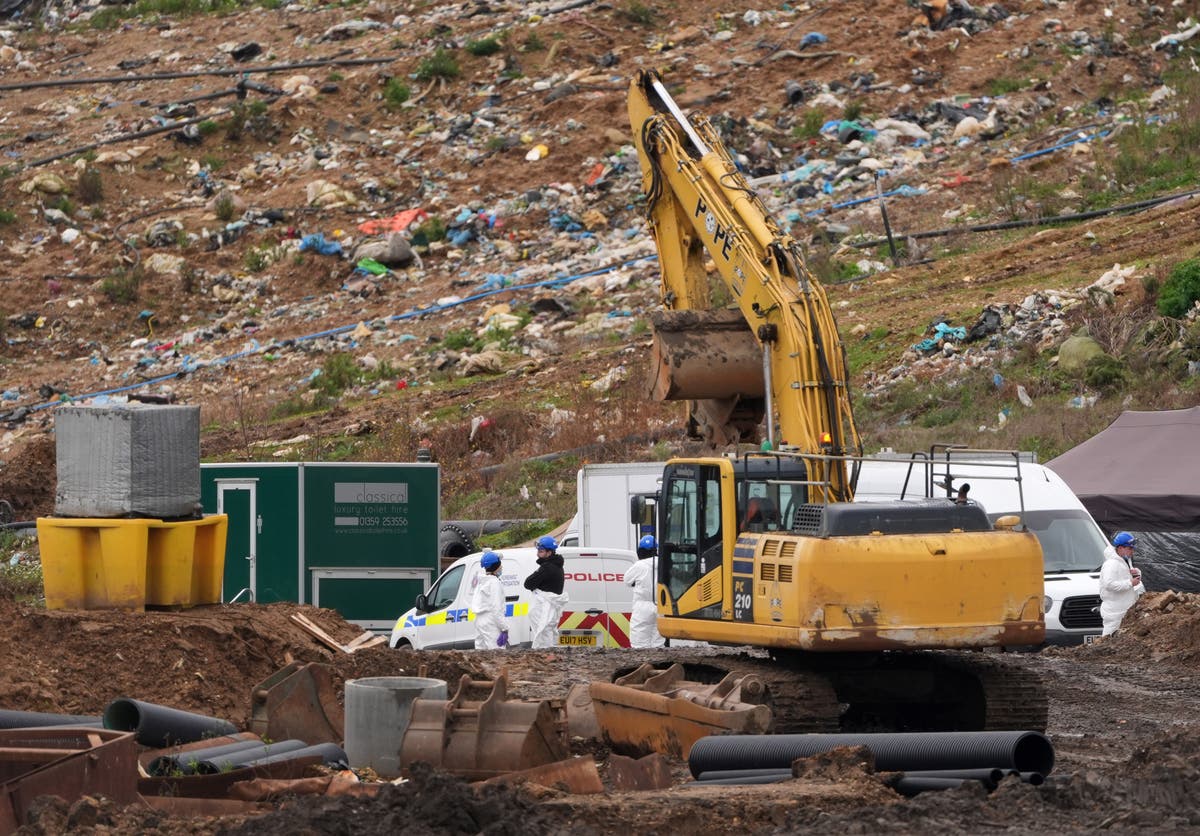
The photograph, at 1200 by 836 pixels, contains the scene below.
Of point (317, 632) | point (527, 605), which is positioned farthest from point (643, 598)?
point (317, 632)

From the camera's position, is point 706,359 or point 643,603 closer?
point 706,359

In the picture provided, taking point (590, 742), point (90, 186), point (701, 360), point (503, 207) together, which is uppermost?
point (90, 186)

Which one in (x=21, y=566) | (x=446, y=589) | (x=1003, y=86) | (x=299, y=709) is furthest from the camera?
→ (x=1003, y=86)

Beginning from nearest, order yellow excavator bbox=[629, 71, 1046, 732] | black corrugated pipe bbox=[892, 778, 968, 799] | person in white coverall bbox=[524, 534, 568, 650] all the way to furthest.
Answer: black corrugated pipe bbox=[892, 778, 968, 799]
yellow excavator bbox=[629, 71, 1046, 732]
person in white coverall bbox=[524, 534, 568, 650]

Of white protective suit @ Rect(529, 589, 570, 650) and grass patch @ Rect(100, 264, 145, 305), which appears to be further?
grass patch @ Rect(100, 264, 145, 305)

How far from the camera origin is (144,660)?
35.5 ft

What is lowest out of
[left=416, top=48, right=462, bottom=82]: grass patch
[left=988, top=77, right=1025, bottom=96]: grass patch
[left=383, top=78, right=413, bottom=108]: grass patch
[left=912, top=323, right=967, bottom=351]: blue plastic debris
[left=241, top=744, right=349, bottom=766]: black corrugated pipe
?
[left=241, top=744, right=349, bottom=766]: black corrugated pipe

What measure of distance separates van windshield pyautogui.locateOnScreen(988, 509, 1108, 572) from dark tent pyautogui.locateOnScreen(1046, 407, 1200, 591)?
1.95 metres

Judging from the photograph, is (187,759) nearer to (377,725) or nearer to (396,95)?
(377,725)

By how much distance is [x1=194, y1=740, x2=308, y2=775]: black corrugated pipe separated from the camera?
8.63 m

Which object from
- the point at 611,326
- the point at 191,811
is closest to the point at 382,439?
the point at 611,326

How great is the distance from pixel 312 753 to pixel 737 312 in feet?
19.4

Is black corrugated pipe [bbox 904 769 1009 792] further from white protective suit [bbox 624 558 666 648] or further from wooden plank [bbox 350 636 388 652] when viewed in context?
white protective suit [bbox 624 558 666 648]

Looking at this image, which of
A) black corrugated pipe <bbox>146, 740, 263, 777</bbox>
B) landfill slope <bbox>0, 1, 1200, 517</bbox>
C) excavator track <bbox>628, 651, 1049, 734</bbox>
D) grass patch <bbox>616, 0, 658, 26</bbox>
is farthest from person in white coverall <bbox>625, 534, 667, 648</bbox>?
grass patch <bbox>616, 0, 658, 26</bbox>
